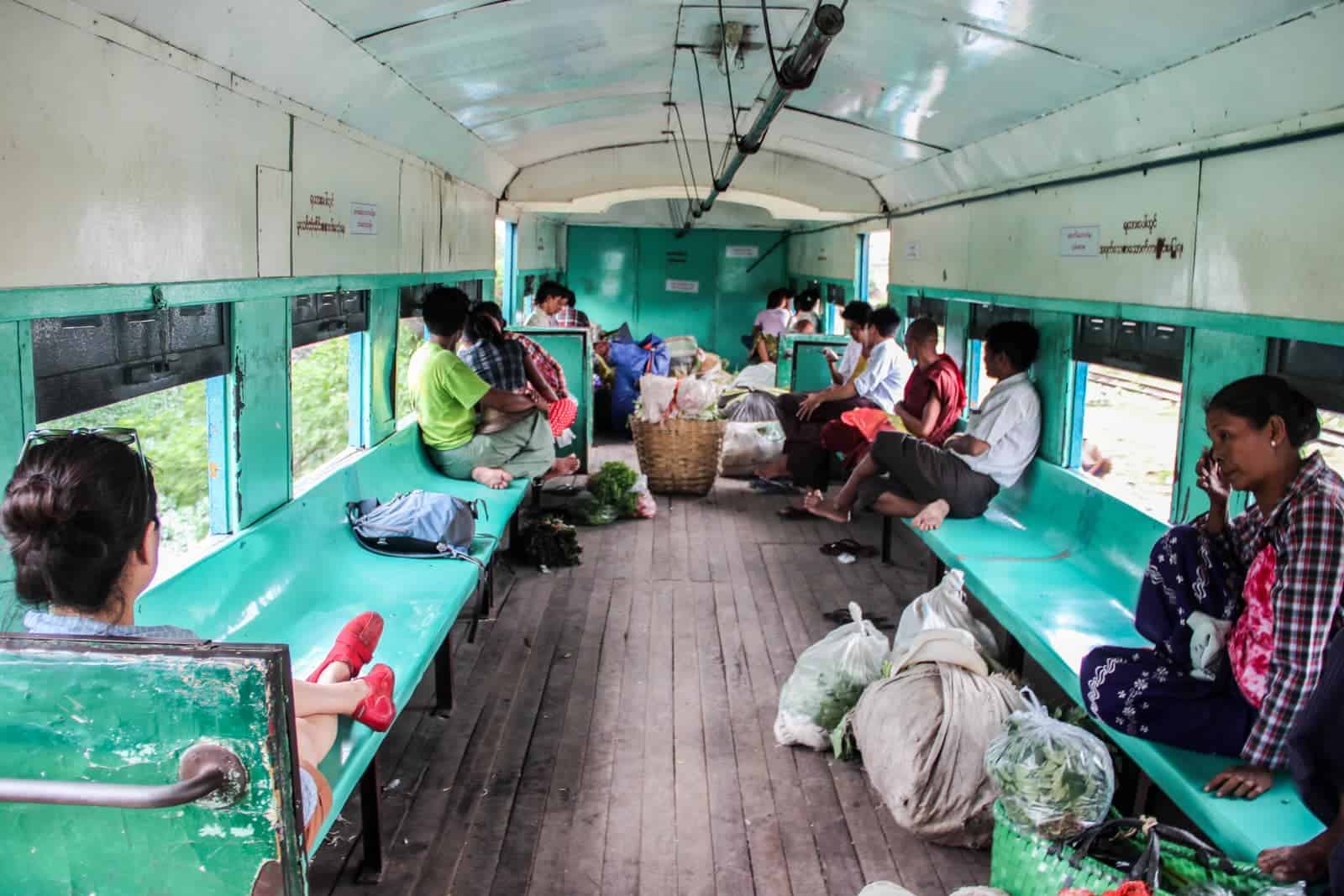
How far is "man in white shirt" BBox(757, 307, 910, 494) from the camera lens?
27.4ft

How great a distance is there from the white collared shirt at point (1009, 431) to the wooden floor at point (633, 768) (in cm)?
87

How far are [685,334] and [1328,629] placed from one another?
1377cm

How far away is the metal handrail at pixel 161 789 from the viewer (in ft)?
5.08

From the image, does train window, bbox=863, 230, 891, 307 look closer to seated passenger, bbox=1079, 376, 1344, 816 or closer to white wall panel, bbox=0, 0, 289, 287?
seated passenger, bbox=1079, 376, 1344, 816

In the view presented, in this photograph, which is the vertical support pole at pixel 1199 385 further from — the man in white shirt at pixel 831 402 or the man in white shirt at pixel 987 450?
the man in white shirt at pixel 831 402

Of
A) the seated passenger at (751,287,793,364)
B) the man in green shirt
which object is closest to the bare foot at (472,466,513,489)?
the man in green shirt

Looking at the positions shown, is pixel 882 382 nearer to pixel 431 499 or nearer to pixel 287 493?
pixel 431 499

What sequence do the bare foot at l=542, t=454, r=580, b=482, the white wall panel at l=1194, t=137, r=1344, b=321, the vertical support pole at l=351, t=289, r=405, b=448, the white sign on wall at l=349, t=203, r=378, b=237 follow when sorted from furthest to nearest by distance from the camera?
1. the bare foot at l=542, t=454, r=580, b=482
2. the vertical support pole at l=351, t=289, r=405, b=448
3. the white sign on wall at l=349, t=203, r=378, b=237
4. the white wall panel at l=1194, t=137, r=1344, b=321

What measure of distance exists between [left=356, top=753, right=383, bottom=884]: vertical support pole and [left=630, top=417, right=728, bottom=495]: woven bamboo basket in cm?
561

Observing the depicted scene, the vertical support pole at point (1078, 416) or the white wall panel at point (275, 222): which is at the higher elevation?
the white wall panel at point (275, 222)

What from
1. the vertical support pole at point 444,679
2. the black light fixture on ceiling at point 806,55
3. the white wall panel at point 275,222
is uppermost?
the black light fixture on ceiling at point 806,55

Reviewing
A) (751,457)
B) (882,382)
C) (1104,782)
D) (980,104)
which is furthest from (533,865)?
(751,457)

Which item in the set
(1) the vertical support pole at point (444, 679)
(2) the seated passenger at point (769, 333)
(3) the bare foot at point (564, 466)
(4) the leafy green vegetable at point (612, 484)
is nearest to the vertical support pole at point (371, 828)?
(1) the vertical support pole at point (444, 679)

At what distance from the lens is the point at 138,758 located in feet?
5.50
